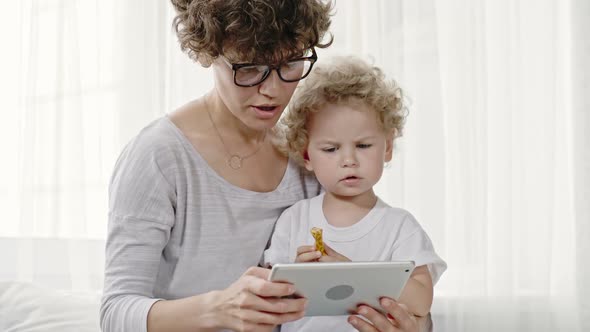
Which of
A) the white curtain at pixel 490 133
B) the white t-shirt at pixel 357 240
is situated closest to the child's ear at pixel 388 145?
the white t-shirt at pixel 357 240

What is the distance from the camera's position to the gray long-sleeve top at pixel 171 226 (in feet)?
5.79

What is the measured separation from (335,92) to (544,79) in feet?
4.48

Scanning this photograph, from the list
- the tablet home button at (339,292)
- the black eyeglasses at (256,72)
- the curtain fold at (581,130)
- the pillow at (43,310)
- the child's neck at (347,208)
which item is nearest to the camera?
the tablet home button at (339,292)

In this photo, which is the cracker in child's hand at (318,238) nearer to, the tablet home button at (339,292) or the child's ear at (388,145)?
the tablet home button at (339,292)

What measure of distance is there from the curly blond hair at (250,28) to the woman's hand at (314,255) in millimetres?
436

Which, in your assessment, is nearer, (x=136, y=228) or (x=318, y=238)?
(x=318, y=238)

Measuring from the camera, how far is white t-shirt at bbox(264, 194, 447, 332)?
6.09ft

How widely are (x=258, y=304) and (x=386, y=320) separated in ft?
1.01

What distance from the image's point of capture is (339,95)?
1932mm

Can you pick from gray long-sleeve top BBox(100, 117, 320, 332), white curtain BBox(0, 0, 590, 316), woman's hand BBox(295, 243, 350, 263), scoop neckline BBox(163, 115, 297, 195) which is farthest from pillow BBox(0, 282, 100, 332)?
white curtain BBox(0, 0, 590, 316)

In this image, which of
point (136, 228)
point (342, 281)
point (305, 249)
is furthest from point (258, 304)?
point (136, 228)

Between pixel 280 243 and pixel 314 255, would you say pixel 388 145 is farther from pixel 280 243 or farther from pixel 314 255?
pixel 314 255

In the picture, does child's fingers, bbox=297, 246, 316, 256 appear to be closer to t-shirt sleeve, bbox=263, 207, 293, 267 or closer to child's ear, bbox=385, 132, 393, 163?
t-shirt sleeve, bbox=263, 207, 293, 267

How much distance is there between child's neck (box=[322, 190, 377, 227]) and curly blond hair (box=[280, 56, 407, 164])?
156mm
